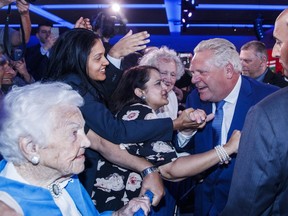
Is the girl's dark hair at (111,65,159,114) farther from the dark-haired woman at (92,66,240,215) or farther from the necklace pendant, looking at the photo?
the necklace pendant

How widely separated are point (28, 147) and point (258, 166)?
796 millimetres

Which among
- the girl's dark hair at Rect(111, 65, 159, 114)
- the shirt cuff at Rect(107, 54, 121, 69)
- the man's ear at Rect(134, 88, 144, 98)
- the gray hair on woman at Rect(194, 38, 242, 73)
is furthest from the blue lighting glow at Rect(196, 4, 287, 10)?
the man's ear at Rect(134, 88, 144, 98)

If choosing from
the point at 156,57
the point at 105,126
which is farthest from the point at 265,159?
the point at 156,57

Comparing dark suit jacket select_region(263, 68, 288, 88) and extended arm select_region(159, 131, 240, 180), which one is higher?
extended arm select_region(159, 131, 240, 180)

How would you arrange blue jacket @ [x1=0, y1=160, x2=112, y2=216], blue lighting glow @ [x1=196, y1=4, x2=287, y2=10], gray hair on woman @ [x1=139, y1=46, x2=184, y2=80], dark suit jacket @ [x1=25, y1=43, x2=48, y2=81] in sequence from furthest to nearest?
blue lighting glow @ [x1=196, y1=4, x2=287, y2=10] → dark suit jacket @ [x1=25, y1=43, x2=48, y2=81] → gray hair on woman @ [x1=139, y1=46, x2=184, y2=80] → blue jacket @ [x1=0, y1=160, x2=112, y2=216]

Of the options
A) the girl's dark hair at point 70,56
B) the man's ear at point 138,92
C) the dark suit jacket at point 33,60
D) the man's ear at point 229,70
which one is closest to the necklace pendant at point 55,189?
the girl's dark hair at point 70,56

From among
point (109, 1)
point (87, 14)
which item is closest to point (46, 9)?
point (87, 14)

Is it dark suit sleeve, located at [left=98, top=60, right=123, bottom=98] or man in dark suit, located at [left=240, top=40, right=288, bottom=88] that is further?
man in dark suit, located at [left=240, top=40, right=288, bottom=88]

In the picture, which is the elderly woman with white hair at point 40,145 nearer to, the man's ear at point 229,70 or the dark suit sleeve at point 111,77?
the dark suit sleeve at point 111,77

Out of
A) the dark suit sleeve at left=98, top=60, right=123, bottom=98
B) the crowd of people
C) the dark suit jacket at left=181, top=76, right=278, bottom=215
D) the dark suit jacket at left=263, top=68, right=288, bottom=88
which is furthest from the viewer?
the dark suit jacket at left=263, top=68, right=288, bottom=88

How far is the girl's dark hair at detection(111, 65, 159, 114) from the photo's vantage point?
209cm

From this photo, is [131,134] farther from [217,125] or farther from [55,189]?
[217,125]

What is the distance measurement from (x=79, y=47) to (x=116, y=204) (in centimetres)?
78

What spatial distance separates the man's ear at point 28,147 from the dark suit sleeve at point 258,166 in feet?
2.44
